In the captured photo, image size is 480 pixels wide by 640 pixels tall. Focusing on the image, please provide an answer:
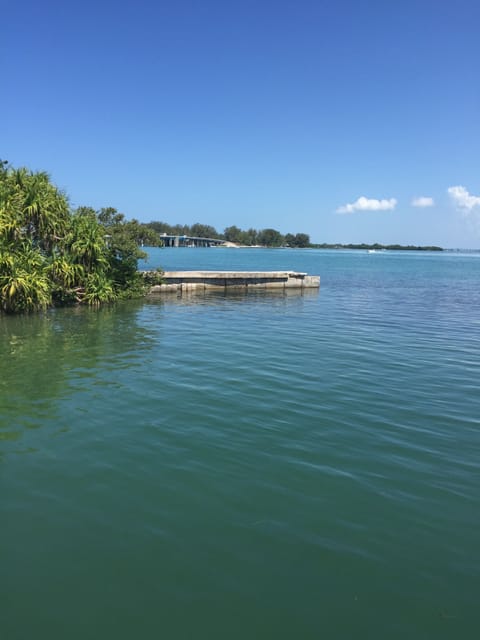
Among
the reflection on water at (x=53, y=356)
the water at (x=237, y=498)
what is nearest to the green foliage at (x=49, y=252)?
the reflection on water at (x=53, y=356)

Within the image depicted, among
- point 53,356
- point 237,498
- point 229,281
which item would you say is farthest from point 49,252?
point 237,498

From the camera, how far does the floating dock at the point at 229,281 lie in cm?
2872

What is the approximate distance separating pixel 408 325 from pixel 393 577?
1554 cm

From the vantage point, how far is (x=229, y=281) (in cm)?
3125

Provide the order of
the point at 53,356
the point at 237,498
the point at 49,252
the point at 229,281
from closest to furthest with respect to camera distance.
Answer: the point at 237,498 → the point at 53,356 → the point at 49,252 → the point at 229,281

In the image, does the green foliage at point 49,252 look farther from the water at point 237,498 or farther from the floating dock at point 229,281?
the water at point 237,498

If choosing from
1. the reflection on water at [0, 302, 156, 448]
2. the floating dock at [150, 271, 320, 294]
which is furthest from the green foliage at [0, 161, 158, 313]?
the floating dock at [150, 271, 320, 294]

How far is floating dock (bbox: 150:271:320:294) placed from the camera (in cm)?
2872

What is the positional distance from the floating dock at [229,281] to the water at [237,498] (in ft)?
57.3

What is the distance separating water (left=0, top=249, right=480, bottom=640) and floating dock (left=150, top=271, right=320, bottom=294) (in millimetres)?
17460

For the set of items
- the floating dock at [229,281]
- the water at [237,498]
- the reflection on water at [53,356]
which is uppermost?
the floating dock at [229,281]

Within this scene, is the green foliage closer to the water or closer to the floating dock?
the floating dock

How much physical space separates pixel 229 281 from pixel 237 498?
26521 mm

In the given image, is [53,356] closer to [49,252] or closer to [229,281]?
[49,252]
